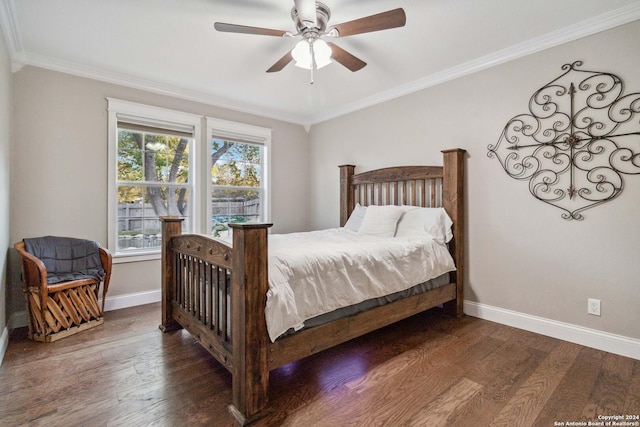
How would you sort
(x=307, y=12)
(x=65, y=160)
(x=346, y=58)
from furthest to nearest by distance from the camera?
(x=65, y=160), (x=346, y=58), (x=307, y=12)

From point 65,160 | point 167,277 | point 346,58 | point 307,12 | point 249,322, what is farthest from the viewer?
point 65,160

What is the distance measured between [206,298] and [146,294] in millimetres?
1816

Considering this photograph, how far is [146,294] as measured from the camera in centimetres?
337

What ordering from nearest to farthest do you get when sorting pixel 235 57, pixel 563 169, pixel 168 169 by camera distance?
1. pixel 563 169
2. pixel 235 57
3. pixel 168 169

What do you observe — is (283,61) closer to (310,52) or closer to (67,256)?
(310,52)

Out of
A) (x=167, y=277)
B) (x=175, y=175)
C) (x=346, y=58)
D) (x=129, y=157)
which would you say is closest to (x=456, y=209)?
(x=346, y=58)

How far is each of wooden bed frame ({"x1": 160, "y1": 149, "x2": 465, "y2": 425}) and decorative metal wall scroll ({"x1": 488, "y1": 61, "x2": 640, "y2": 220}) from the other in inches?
22.8

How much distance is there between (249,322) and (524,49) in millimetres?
3096

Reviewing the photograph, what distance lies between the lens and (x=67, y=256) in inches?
Result: 108

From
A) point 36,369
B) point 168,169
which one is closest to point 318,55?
point 168,169

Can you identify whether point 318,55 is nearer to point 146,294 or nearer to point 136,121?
point 136,121

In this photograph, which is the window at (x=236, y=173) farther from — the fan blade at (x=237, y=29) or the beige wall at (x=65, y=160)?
the fan blade at (x=237, y=29)

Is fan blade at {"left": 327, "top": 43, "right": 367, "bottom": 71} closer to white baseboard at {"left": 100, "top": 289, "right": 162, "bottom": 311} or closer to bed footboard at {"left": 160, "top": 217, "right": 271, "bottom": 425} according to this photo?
bed footboard at {"left": 160, "top": 217, "right": 271, "bottom": 425}

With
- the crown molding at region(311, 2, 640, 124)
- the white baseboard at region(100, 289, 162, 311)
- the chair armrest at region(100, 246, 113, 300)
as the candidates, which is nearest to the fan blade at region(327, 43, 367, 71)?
the crown molding at region(311, 2, 640, 124)
